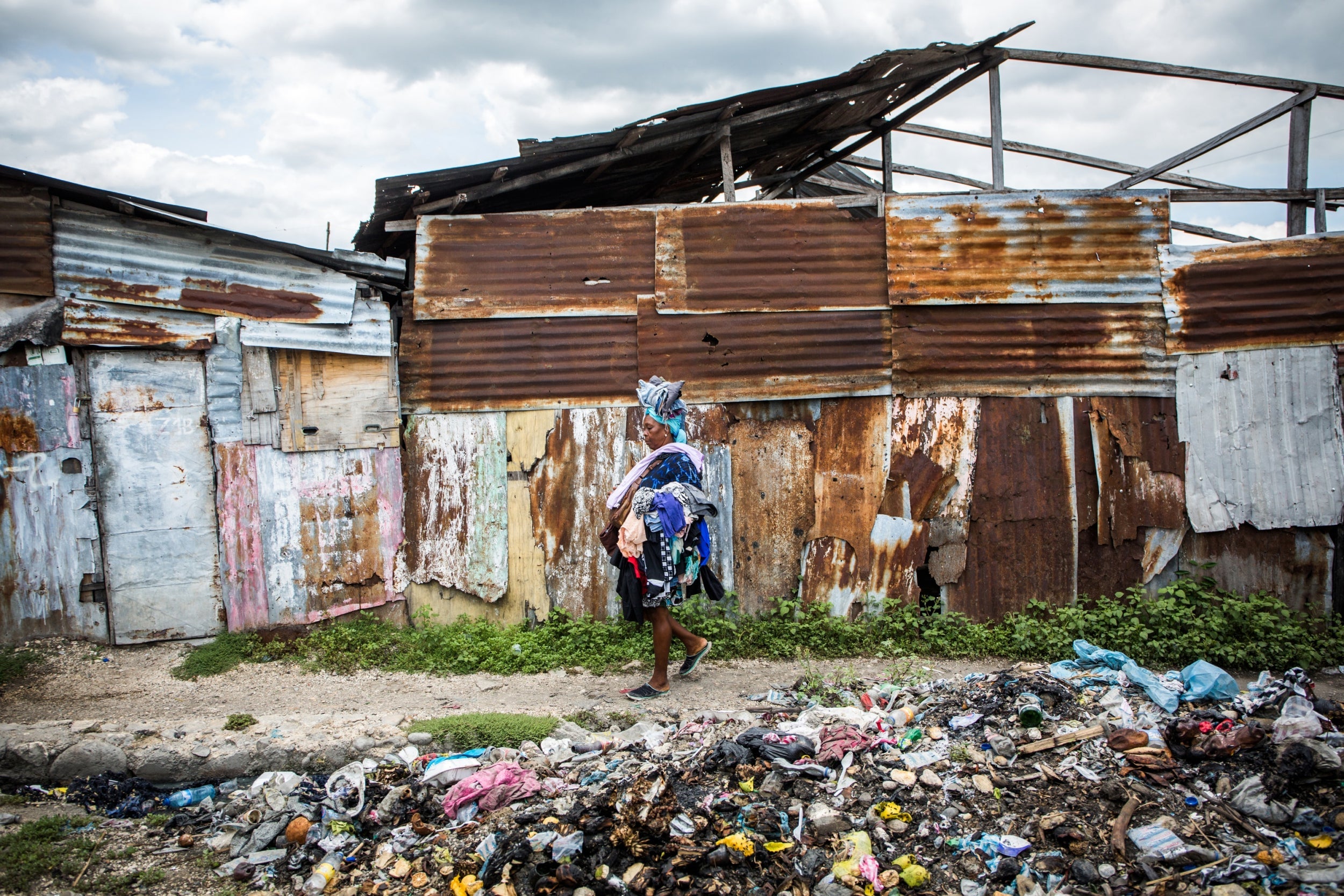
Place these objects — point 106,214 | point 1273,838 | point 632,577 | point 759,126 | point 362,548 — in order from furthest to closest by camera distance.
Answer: point 759,126
point 362,548
point 106,214
point 632,577
point 1273,838

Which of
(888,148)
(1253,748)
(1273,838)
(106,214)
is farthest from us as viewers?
(888,148)

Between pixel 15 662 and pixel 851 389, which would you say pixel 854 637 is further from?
pixel 15 662

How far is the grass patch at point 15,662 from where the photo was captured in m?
5.02

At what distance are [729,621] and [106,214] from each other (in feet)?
16.7

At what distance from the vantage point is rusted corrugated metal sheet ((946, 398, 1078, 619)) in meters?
5.92

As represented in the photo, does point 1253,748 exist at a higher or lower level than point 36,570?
lower

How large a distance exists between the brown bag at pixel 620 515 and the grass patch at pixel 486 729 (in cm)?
112

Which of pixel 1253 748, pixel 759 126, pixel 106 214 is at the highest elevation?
pixel 759 126

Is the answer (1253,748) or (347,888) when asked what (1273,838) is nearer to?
(1253,748)

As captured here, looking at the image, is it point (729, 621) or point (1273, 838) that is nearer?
point (1273, 838)

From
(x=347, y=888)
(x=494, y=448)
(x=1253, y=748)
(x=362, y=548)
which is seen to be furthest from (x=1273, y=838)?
(x=362, y=548)

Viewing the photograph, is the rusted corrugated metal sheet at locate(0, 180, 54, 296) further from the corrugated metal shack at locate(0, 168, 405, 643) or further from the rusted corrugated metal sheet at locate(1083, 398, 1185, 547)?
the rusted corrugated metal sheet at locate(1083, 398, 1185, 547)

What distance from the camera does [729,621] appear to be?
19.1 ft

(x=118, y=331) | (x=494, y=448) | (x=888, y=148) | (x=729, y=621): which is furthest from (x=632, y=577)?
(x=888, y=148)
